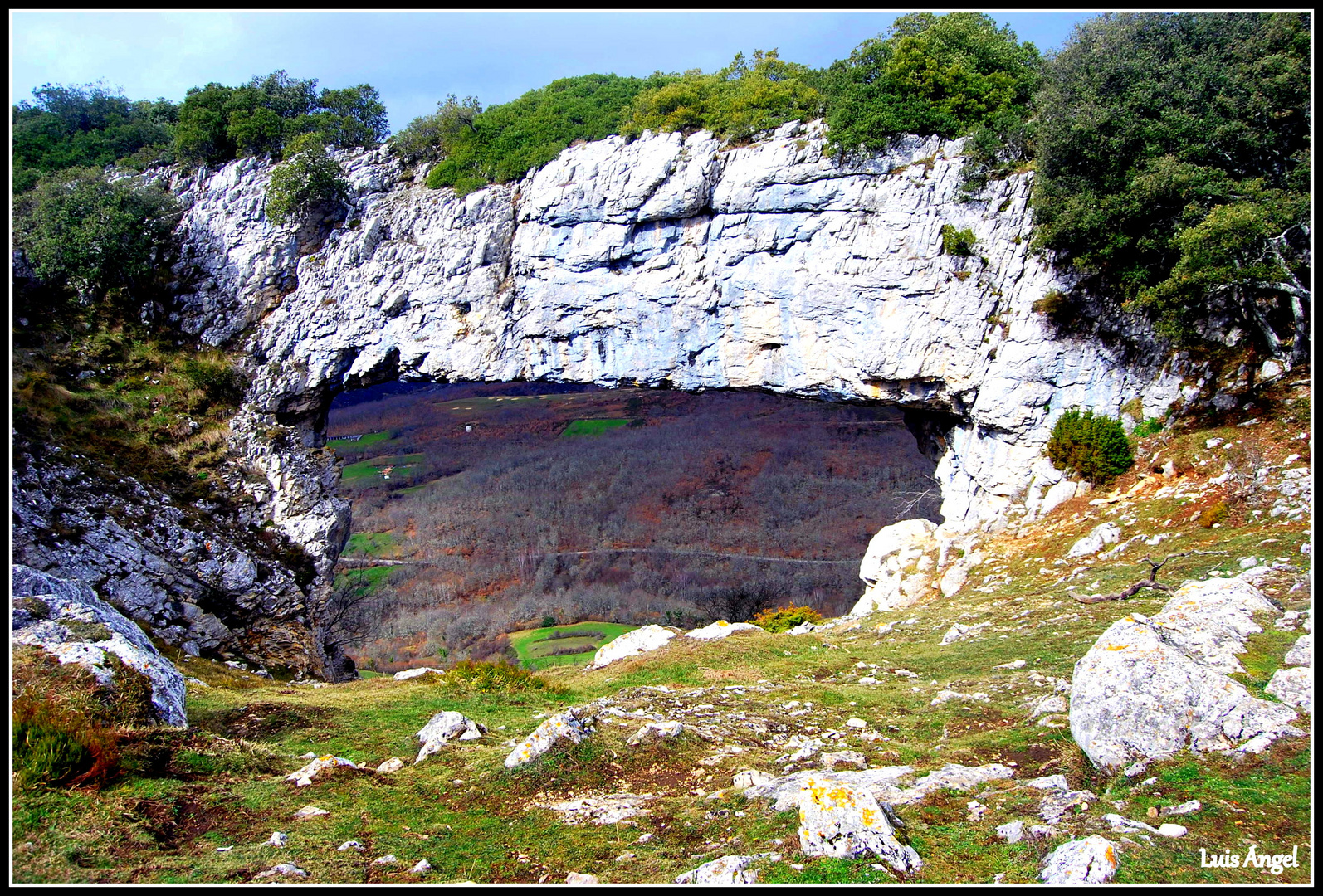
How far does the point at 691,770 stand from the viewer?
734 centimetres

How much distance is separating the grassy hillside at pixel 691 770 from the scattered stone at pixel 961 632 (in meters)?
0.33

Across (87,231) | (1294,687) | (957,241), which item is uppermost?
(87,231)

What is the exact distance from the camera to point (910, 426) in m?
26.7

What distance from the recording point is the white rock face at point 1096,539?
15555 mm

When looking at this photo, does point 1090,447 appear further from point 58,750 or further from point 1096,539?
point 58,750

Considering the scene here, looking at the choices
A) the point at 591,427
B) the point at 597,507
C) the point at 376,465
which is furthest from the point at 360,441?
the point at 597,507

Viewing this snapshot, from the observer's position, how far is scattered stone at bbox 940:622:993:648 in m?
13.1

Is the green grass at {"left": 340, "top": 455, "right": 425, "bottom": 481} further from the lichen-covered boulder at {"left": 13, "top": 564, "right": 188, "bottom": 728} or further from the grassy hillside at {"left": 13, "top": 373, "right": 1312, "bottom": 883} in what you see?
the lichen-covered boulder at {"left": 13, "top": 564, "right": 188, "bottom": 728}

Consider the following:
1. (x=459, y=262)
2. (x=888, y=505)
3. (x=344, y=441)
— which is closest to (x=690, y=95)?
(x=459, y=262)

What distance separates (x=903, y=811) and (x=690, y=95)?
21.4 meters

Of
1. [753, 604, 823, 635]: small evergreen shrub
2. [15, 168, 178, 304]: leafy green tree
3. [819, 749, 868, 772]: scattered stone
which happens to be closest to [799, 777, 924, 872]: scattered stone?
[819, 749, 868, 772]: scattered stone

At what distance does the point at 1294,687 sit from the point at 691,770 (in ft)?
17.3

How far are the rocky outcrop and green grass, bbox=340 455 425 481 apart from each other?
85.3 feet

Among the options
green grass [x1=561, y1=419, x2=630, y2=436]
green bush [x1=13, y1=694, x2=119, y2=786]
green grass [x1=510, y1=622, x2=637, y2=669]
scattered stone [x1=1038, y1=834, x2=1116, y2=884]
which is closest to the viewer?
scattered stone [x1=1038, y1=834, x2=1116, y2=884]
